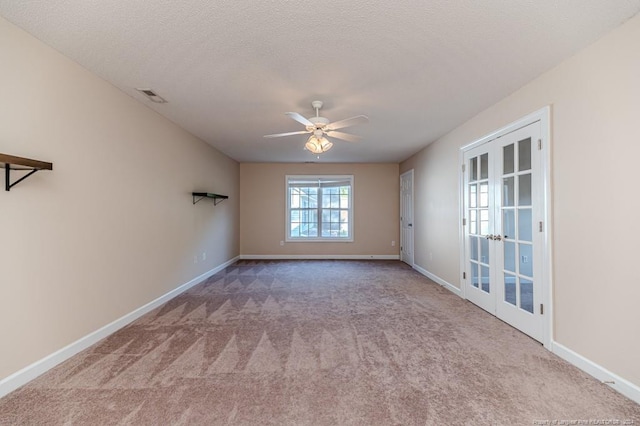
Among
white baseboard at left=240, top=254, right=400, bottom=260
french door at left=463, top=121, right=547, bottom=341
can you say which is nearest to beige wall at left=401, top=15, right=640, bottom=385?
french door at left=463, top=121, right=547, bottom=341

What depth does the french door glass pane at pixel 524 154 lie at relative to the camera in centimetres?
279

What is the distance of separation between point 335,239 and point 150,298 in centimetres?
465

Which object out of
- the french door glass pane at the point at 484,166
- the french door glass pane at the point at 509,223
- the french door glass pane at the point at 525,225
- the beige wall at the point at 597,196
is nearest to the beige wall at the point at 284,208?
the french door glass pane at the point at 484,166

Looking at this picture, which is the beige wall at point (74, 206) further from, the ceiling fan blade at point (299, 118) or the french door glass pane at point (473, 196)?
the french door glass pane at point (473, 196)

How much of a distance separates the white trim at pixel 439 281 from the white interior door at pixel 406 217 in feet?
2.11

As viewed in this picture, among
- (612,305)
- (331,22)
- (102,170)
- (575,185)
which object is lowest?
(612,305)

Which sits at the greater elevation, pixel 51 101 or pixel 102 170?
pixel 51 101

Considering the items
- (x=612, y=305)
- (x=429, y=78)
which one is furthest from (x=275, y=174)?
(x=612, y=305)

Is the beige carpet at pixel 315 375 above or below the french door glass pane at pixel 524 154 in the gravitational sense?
below

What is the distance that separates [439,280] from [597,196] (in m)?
2.99

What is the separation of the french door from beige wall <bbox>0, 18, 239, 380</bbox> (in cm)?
403

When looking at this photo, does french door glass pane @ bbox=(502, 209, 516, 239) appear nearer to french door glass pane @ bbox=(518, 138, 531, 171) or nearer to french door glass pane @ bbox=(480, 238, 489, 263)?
french door glass pane @ bbox=(480, 238, 489, 263)

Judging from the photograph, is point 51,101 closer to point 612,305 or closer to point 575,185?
point 575,185

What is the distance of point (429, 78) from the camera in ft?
8.86
